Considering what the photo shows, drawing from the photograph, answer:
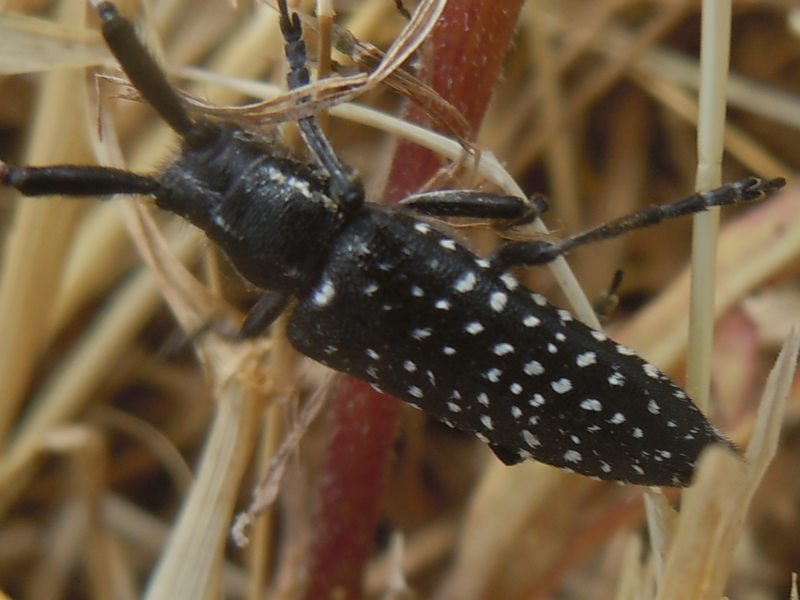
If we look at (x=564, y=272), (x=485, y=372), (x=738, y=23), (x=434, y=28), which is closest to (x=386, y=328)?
(x=485, y=372)

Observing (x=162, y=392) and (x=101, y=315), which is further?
(x=162, y=392)

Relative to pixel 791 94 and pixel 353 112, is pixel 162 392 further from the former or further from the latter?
pixel 791 94

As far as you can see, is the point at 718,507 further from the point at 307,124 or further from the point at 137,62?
the point at 137,62

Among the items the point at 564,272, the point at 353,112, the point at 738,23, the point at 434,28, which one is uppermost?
the point at 738,23

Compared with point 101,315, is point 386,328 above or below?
below

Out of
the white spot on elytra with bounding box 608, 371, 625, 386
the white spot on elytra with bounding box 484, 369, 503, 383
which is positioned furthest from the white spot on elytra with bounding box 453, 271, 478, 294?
the white spot on elytra with bounding box 608, 371, 625, 386

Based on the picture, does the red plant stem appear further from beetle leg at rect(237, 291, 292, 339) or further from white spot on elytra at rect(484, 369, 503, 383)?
white spot on elytra at rect(484, 369, 503, 383)
